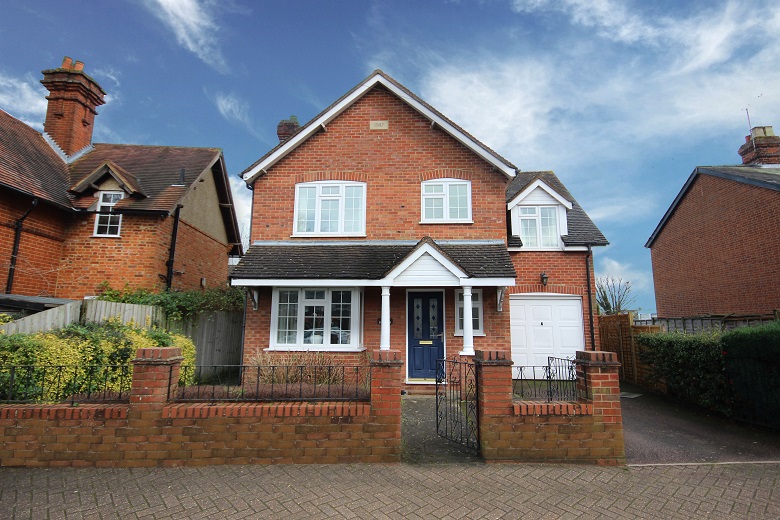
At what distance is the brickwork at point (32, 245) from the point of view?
419 inches

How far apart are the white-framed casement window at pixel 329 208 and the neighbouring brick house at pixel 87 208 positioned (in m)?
4.18

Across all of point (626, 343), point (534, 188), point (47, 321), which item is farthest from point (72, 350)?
point (626, 343)

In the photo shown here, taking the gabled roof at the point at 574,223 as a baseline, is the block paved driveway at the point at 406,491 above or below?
below

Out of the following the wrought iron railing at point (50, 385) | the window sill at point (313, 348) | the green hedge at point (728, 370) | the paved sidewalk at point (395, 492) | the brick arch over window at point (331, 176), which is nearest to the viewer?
the paved sidewalk at point (395, 492)

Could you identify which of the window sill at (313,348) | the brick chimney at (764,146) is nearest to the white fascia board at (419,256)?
the window sill at (313,348)

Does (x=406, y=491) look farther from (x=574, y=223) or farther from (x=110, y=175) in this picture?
(x=110, y=175)

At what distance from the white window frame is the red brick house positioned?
3 cm

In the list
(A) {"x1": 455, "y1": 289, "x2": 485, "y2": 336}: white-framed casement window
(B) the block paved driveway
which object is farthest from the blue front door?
(B) the block paved driveway

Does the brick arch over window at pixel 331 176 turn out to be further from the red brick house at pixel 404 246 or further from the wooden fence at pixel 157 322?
the wooden fence at pixel 157 322

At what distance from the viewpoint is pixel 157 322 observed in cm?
984

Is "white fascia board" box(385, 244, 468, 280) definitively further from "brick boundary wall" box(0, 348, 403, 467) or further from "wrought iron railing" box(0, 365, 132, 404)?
"wrought iron railing" box(0, 365, 132, 404)

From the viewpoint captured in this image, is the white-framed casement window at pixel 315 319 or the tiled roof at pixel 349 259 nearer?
the tiled roof at pixel 349 259

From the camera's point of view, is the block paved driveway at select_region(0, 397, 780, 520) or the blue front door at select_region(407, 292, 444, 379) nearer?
the block paved driveway at select_region(0, 397, 780, 520)

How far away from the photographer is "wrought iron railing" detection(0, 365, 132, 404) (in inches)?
217
